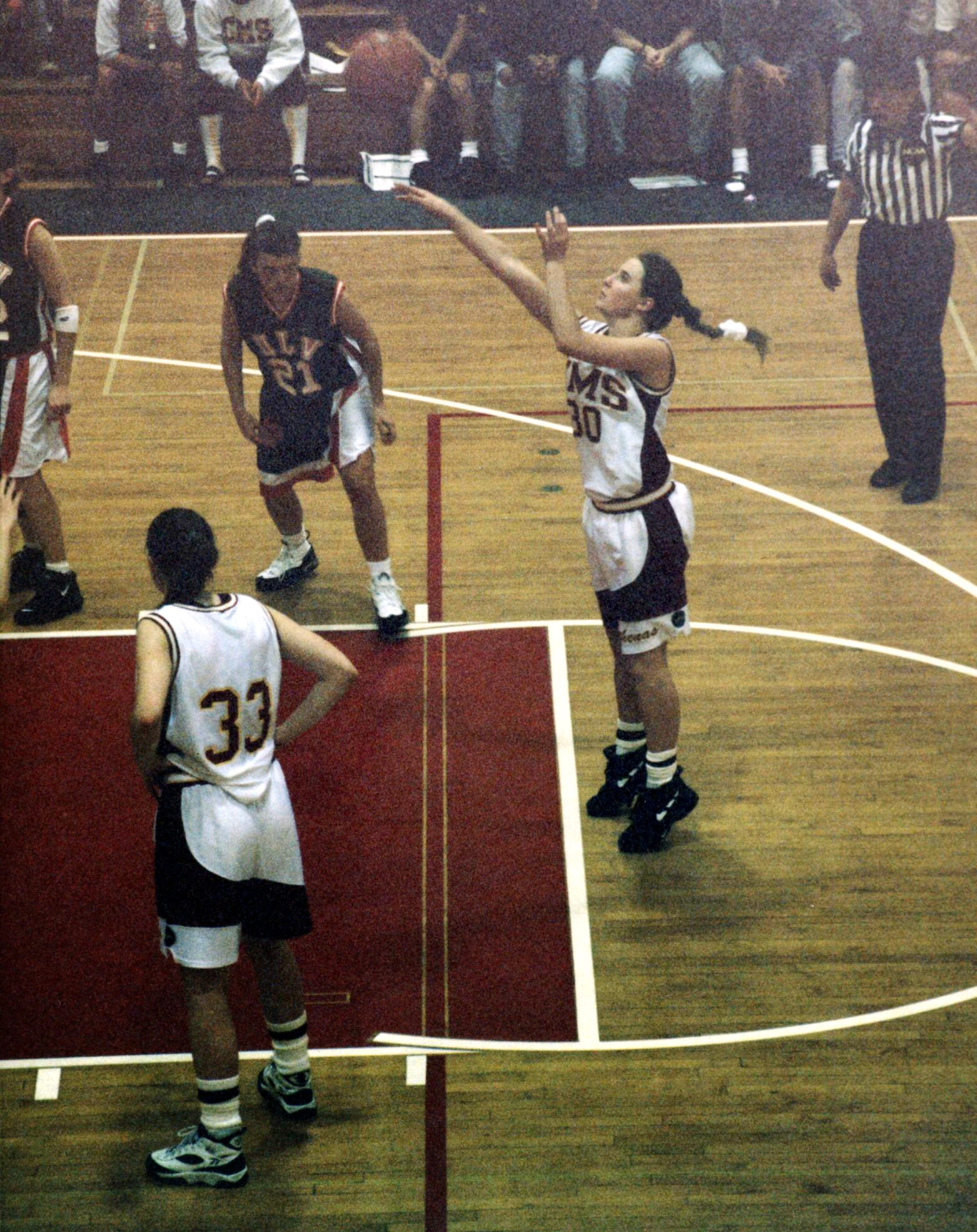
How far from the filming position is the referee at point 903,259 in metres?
6.09

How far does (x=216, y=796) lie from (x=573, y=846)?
1495 mm

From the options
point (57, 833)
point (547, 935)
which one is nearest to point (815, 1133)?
point (547, 935)

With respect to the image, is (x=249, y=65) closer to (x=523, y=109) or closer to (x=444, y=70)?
(x=444, y=70)

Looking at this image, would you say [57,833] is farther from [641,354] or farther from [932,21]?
[932,21]

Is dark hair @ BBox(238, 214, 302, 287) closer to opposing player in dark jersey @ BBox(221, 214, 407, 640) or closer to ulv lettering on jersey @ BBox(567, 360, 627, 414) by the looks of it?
opposing player in dark jersey @ BBox(221, 214, 407, 640)

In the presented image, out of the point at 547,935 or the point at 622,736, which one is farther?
the point at 622,736

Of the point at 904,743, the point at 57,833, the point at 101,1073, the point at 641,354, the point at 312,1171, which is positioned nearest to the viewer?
the point at 312,1171

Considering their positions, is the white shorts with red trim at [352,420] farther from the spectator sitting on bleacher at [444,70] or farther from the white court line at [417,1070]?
the spectator sitting on bleacher at [444,70]

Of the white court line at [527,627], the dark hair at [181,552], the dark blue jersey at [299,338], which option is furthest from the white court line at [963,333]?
the dark hair at [181,552]

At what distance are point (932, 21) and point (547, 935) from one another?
6473 millimetres

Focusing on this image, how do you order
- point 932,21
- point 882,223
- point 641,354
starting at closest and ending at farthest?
1. point 641,354
2. point 882,223
3. point 932,21

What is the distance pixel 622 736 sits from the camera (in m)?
4.67

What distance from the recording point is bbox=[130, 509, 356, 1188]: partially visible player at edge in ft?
10.6

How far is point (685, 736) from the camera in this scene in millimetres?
5000
